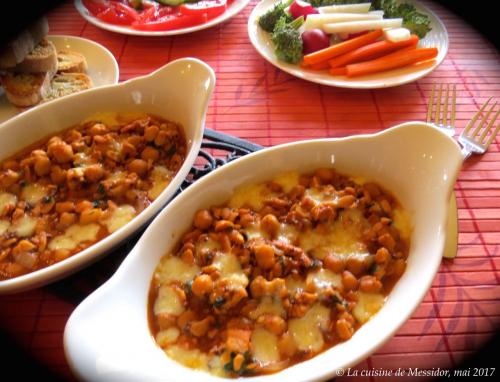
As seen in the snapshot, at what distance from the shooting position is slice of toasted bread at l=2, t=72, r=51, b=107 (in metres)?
2.06

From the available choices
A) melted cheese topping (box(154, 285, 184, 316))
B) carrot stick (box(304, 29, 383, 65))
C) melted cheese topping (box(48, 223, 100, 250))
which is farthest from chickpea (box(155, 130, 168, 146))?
carrot stick (box(304, 29, 383, 65))

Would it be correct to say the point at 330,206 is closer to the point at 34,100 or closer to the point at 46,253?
the point at 46,253

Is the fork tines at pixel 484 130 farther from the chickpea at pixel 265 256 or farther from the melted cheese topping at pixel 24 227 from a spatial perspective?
the melted cheese topping at pixel 24 227

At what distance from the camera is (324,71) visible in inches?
91.5

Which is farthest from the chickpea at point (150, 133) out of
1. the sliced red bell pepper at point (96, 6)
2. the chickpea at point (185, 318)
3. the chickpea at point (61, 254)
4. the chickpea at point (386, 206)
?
the sliced red bell pepper at point (96, 6)

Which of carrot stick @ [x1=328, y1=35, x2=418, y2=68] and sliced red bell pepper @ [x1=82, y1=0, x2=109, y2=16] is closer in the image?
carrot stick @ [x1=328, y1=35, x2=418, y2=68]

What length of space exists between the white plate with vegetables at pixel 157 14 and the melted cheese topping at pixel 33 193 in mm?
1343

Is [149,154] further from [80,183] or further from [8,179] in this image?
[8,179]

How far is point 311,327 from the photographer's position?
113cm

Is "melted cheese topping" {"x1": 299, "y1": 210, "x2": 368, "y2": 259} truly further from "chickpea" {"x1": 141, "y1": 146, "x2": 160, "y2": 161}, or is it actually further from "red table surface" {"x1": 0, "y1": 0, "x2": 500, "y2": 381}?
"chickpea" {"x1": 141, "y1": 146, "x2": 160, "y2": 161}

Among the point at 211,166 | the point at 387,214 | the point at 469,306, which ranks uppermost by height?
the point at 387,214

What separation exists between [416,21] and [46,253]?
86.4 inches

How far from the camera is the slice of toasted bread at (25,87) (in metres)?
2.06

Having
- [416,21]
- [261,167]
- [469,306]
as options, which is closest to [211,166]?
[261,167]
